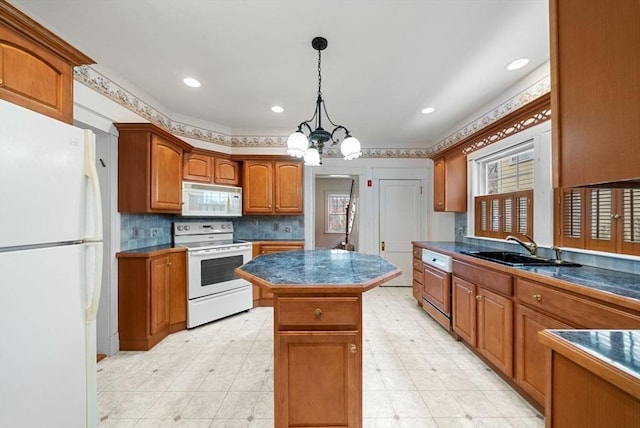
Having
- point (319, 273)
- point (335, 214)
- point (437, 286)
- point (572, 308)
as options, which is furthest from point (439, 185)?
point (335, 214)

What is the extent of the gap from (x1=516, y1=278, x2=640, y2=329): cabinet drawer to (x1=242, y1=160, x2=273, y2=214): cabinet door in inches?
122

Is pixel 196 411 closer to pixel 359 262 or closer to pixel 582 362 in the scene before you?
pixel 359 262

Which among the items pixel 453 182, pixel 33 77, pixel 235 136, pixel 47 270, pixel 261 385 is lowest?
pixel 261 385

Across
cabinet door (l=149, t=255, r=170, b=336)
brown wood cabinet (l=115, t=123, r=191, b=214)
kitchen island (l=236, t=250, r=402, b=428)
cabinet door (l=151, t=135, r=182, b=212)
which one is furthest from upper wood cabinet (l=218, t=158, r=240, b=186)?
kitchen island (l=236, t=250, r=402, b=428)

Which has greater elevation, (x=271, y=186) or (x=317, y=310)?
(x=271, y=186)

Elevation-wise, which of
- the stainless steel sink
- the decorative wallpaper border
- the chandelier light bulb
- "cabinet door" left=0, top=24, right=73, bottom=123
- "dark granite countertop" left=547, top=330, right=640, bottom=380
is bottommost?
the stainless steel sink

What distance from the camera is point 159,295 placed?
2580 millimetres

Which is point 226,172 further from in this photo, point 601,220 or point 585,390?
point 601,220

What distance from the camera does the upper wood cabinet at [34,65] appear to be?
1.18 m

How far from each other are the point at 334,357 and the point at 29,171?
1.65 m

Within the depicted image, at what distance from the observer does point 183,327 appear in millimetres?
2883

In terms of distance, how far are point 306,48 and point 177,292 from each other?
2836 mm

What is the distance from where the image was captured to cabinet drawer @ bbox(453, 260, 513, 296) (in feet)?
6.06

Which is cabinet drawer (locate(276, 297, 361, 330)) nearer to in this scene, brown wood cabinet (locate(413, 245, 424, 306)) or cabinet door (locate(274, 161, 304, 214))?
brown wood cabinet (locate(413, 245, 424, 306))
